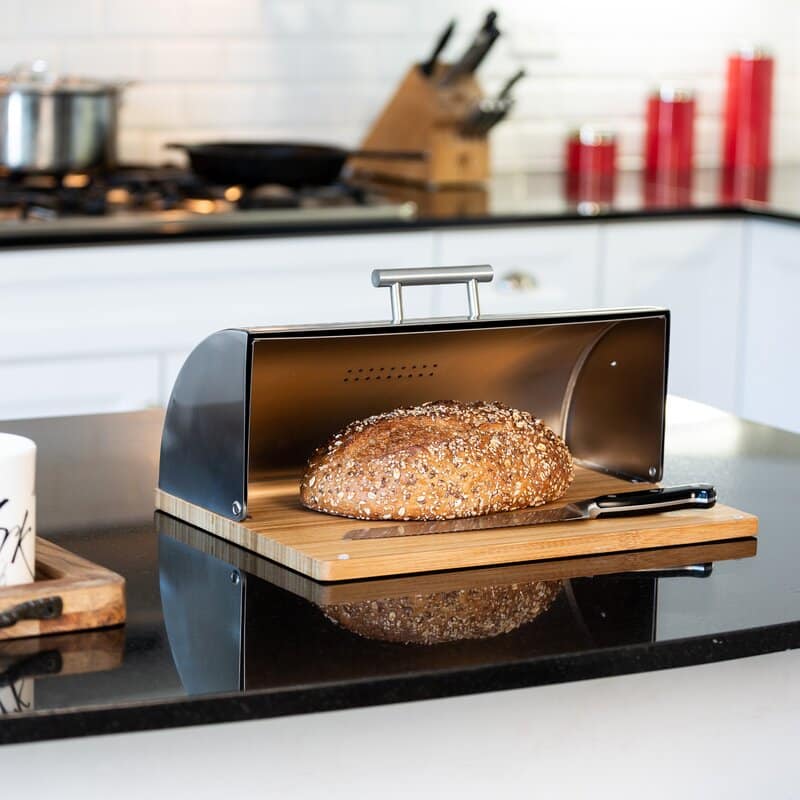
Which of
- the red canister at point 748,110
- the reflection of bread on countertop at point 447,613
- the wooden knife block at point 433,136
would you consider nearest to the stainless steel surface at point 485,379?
the reflection of bread on countertop at point 447,613

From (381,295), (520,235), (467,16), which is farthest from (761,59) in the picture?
(381,295)

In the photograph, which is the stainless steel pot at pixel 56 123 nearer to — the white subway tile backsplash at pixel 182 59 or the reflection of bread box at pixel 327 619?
the white subway tile backsplash at pixel 182 59

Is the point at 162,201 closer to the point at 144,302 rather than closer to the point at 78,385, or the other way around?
the point at 144,302

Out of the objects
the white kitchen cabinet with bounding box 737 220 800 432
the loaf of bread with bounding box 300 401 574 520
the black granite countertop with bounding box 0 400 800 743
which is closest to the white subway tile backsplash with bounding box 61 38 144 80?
the white kitchen cabinet with bounding box 737 220 800 432

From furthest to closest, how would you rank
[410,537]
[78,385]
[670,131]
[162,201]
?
[670,131] < [162,201] < [78,385] < [410,537]

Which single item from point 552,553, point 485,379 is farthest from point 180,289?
point 552,553

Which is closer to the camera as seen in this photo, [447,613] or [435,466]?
[447,613]

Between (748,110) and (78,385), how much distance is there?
6.31ft

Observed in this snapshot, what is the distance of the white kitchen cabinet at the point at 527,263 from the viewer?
3023 millimetres

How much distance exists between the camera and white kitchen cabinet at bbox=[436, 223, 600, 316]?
3.02m

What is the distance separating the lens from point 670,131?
382 centimetres

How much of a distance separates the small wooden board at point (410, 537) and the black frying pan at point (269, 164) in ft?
6.00

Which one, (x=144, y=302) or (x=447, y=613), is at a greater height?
(x=144, y=302)

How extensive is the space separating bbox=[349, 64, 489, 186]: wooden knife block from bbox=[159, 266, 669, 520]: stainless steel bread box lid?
6.38 ft
